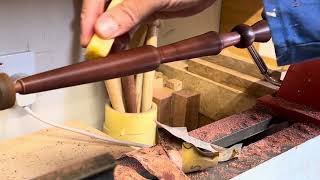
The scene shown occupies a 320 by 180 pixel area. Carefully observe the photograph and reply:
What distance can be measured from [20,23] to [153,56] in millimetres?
435

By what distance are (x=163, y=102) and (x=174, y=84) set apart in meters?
0.06

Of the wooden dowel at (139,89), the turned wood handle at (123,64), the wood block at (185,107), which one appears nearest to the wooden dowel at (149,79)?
the wooden dowel at (139,89)

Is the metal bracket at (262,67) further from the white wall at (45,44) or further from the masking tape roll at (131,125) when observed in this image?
the white wall at (45,44)

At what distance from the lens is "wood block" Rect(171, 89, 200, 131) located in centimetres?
92

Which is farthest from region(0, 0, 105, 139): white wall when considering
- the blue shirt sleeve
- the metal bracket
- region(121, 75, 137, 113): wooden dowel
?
the blue shirt sleeve

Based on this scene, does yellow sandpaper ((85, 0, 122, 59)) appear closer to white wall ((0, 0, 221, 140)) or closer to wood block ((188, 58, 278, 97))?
white wall ((0, 0, 221, 140))

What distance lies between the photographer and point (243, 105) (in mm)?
876

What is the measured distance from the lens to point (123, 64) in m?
0.35

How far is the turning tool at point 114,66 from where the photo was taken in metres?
0.32

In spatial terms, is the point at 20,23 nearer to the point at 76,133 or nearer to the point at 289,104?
the point at 76,133

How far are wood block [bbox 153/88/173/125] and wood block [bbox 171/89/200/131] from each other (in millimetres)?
12

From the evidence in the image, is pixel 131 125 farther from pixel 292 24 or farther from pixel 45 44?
pixel 292 24

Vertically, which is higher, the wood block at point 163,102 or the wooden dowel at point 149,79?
the wooden dowel at point 149,79

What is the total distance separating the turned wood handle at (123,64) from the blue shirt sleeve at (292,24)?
64 millimetres
